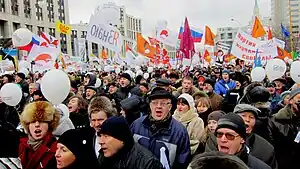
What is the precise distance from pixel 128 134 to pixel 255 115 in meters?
1.34

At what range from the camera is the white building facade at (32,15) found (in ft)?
164

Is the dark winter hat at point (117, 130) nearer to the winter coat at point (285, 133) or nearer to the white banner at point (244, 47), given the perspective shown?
the winter coat at point (285, 133)

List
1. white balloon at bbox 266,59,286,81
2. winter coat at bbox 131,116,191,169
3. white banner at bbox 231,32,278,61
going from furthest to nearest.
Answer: white banner at bbox 231,32,278,61
white balloon at bbox 266,59,286,81
winter coat at bbox 131,116,191,169

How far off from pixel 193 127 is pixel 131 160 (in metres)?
1.48

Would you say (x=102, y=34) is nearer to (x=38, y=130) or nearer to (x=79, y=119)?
(x=79, y=119)

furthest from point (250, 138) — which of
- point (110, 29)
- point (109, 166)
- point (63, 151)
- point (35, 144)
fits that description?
point (110, 29)

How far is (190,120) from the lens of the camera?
4.30 m

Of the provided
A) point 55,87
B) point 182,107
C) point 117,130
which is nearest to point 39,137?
point 117,130

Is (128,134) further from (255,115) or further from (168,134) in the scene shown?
(255,115)

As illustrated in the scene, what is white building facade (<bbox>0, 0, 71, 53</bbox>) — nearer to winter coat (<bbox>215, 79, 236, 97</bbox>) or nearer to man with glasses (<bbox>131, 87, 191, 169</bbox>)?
winter coat (<bbox>215, 79, 236, 97</bbox>)

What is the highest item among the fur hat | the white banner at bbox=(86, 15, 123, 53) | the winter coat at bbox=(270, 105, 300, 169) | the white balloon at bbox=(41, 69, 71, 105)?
the white banner at bbox=(86, 15, 123, 53)

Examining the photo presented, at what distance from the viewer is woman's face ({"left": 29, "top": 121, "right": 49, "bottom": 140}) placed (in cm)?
332

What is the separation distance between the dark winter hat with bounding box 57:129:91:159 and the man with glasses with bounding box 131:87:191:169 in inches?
33.6

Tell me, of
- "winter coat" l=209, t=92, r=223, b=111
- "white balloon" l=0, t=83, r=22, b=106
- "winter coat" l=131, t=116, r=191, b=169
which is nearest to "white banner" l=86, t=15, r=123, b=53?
"white balloon" l=0, t=83, r=22, b=106
